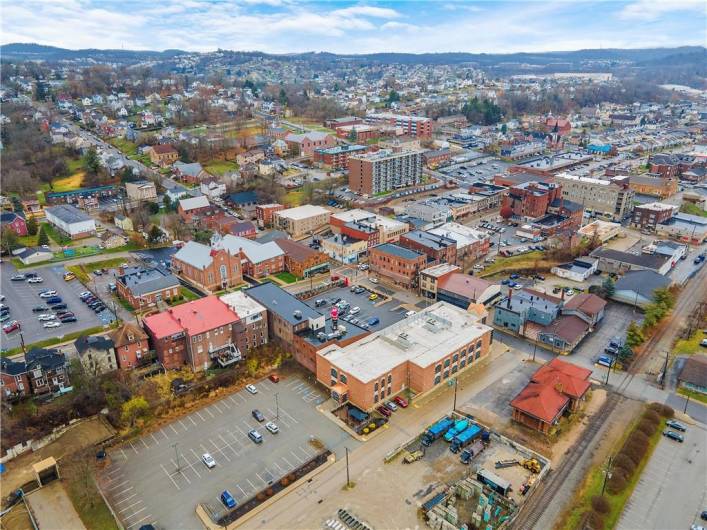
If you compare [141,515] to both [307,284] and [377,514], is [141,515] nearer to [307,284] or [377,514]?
[377,514]

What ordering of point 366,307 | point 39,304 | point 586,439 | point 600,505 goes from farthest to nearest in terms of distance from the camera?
1. point 366,307
2. point 39,304
3. point 586,439
4. point 600,505

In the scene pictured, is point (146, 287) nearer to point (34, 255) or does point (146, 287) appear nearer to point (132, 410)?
point (132, 410)

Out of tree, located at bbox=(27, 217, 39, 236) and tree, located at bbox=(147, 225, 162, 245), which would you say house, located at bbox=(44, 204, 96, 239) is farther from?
tree, located at bbox=(147, 225, 162, 245)

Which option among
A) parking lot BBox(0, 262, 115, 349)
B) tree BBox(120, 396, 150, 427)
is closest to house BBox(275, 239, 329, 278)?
parking lot BBox(0, 262, 115, 349)

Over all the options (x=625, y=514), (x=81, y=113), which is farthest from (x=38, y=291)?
(x=81, y=113)

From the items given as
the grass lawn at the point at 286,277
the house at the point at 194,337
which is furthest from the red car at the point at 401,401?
the grass lawn at the point at 286,277

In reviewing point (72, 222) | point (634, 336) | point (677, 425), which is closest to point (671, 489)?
point (677, 425)
